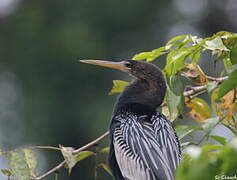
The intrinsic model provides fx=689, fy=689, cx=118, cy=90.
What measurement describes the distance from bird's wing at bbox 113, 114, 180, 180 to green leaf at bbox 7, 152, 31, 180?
2.25 ft

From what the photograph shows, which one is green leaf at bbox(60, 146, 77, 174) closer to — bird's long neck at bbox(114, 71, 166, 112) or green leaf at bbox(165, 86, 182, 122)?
green leaf at bbox(165, 86, 182, 122)

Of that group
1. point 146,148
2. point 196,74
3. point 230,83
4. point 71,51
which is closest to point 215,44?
point 196,74

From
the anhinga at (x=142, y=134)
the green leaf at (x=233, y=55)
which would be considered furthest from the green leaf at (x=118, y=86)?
the green leaf at (x=233, y=55)

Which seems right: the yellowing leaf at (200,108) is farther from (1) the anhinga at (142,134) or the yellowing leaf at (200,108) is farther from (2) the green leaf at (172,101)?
(2) the green leaf at (172,101)

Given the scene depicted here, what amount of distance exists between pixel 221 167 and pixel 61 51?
16.1 metres

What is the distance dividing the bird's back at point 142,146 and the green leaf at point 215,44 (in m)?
0.76

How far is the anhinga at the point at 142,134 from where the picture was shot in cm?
361

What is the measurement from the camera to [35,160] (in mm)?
3447

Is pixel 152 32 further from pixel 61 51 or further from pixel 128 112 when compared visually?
pixel 128 112

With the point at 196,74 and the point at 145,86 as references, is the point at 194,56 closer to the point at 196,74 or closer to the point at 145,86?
the point at 196,74

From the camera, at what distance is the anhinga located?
361 cm

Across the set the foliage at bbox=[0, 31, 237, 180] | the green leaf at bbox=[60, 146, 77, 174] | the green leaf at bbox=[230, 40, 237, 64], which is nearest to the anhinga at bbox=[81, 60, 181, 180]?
the foliage at bbox=[0, 31, 237, 180]

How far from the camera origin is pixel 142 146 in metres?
3.70

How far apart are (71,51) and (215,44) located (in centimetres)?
1417
